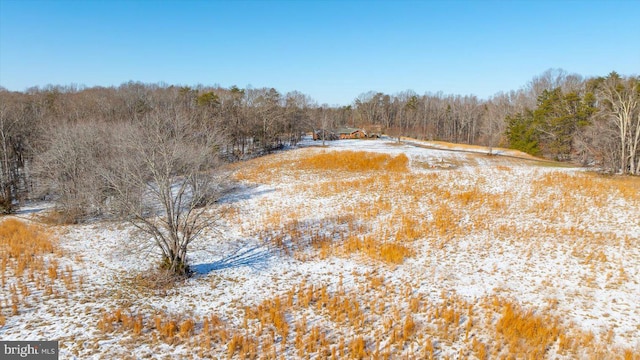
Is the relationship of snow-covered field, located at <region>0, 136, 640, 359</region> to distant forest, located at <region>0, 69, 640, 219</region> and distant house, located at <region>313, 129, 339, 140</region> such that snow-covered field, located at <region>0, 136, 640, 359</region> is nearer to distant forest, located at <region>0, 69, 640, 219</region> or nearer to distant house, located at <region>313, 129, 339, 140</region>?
distant forest, located at <region>0, 69, 640, 219</region>

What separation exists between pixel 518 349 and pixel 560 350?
1072 millimetres

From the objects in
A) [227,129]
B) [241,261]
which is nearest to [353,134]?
[227,129]

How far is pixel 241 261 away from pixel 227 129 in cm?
3101

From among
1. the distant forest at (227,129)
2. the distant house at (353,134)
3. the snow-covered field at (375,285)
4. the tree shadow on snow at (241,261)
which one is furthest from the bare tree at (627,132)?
the distant house at (353,134)

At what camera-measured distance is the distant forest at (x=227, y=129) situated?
2270 cm

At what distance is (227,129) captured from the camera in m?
42.6

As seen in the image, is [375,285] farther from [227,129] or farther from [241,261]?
[227,129]

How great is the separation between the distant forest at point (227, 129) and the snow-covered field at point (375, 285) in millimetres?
5164

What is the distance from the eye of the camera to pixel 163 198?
1258 centimetres

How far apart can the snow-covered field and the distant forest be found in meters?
5.16

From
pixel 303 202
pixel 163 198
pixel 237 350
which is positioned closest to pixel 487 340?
pixel 237 350

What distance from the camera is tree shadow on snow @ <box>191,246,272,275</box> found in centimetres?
1428

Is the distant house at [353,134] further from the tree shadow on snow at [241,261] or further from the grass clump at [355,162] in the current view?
the tree shadow on snow at [241,261]

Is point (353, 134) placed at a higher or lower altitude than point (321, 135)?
higher
